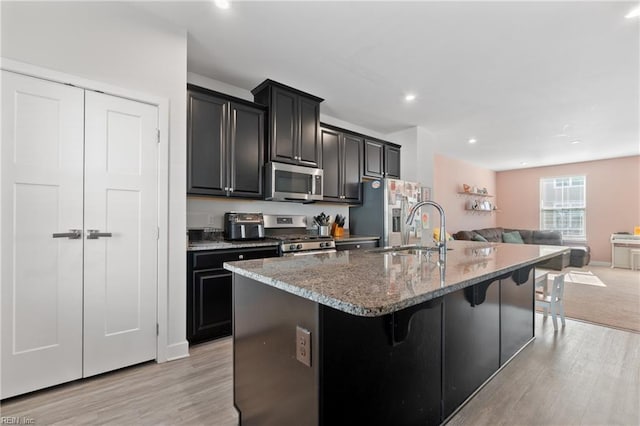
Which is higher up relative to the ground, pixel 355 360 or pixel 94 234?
pixel 94 234

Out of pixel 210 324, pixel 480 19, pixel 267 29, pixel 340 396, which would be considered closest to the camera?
pixel 340 396

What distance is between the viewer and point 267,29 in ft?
7.66

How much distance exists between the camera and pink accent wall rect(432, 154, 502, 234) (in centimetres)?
656

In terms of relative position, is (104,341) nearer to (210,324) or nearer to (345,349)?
(210,324)

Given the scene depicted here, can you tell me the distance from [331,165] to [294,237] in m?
1.24

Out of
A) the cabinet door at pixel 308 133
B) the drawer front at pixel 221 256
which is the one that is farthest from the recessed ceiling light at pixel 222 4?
the drawer front at pixel 221 256

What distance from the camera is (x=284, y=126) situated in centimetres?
324

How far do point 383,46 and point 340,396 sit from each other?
8.80 feet

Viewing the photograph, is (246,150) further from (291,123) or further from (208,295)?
(208,295)

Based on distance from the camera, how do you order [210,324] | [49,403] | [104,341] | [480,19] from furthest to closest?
[210,324], [480,19], [104,341], [49,403]

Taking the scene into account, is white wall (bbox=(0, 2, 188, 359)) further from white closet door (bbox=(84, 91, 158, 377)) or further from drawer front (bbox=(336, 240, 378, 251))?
drawer front (bbox=(336, 240, 378, 251))

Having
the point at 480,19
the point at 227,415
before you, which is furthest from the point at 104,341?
the point at 480,19

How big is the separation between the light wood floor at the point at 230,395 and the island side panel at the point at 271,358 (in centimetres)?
38

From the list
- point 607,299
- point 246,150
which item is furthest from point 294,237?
point 607,299
